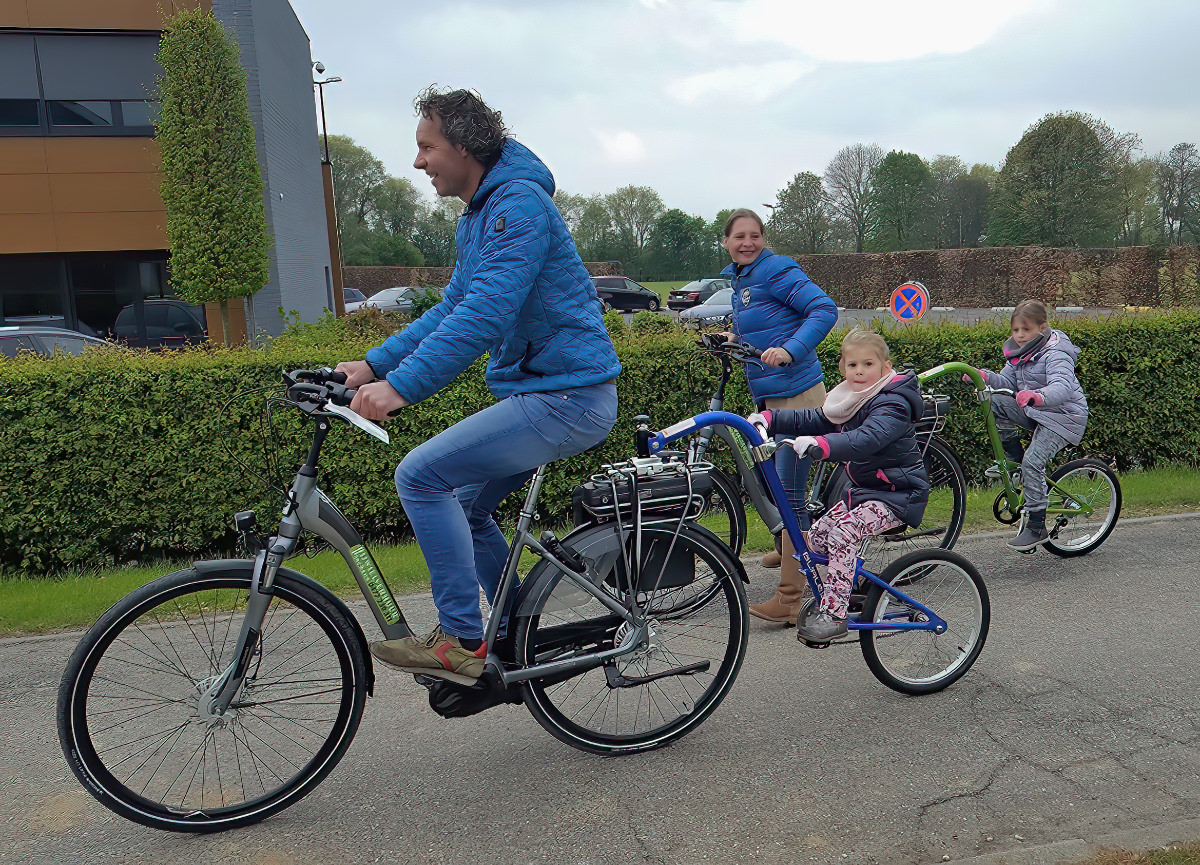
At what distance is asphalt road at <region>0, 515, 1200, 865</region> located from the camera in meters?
2.94

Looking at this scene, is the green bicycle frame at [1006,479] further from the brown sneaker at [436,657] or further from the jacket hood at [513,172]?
the brown sneaker at [436,657]

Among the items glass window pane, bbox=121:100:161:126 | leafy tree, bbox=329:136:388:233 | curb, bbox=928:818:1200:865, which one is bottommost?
curb, bbox=928:818:1200:865

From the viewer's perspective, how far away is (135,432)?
652 centimetres

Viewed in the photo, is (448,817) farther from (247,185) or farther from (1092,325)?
(247,185)

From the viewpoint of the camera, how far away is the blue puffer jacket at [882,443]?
12.9 ft

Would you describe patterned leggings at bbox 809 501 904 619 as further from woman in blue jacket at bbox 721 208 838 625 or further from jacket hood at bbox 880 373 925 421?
woman in blue jacket at bbox 721 208 838 625

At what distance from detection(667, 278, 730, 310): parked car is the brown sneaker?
3792 cm

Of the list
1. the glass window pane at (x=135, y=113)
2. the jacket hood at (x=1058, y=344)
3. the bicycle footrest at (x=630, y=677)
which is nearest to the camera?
the bicycle footrest at (x=630, y=677)

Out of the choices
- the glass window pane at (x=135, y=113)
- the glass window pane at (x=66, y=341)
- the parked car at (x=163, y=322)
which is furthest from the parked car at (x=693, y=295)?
the glass window pane at (x=66, y=341)

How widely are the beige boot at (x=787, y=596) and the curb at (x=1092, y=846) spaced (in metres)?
1.98

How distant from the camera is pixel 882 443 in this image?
393cm

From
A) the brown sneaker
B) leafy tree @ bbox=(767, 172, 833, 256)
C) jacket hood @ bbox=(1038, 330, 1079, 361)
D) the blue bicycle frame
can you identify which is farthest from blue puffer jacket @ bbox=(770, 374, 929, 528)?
leafy tree @ bbox=(767, 172, 833, 256)

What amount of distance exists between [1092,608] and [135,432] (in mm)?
6275

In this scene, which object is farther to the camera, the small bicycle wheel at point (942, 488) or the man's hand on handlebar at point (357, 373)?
the small bicycle wheel at point (942, 488)
